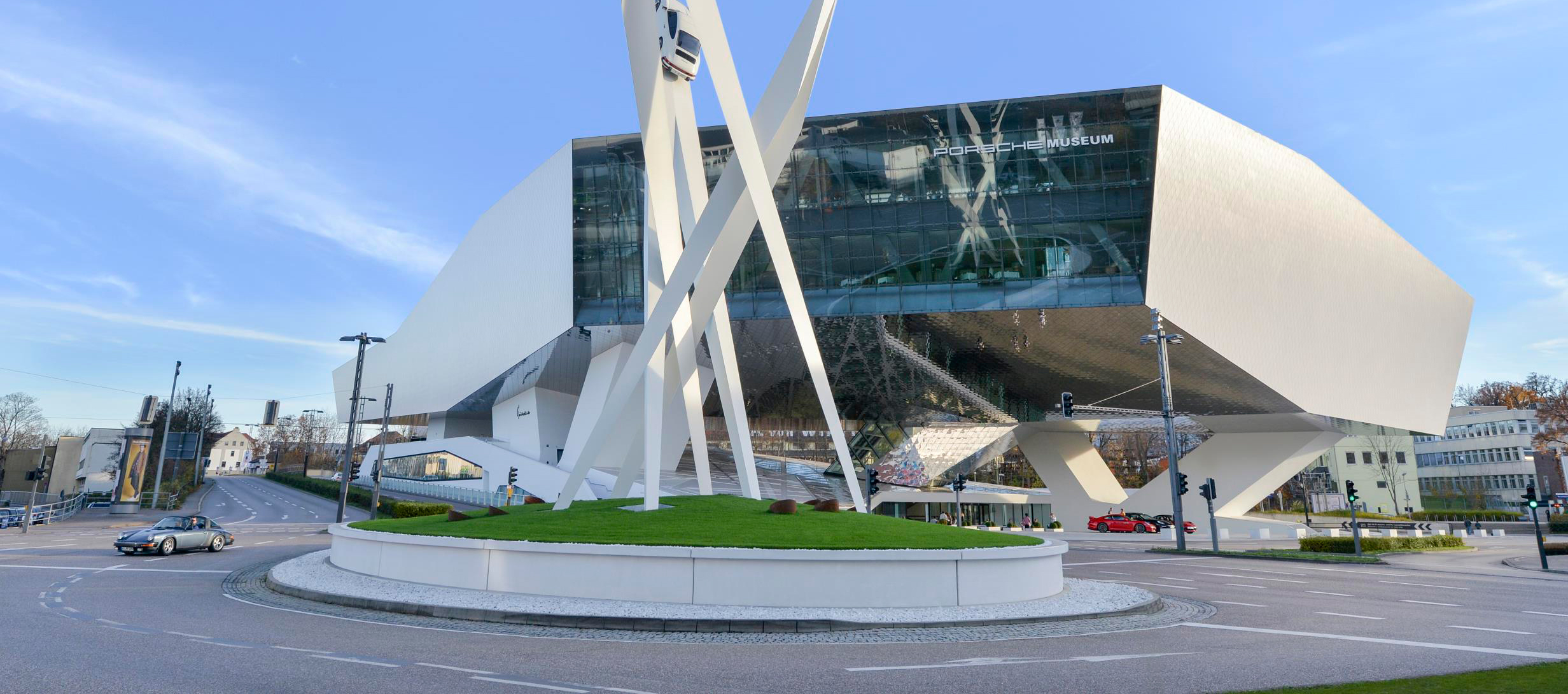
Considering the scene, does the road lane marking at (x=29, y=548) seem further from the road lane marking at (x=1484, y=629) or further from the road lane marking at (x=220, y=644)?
the road lane marking at (x=1484, y=629)

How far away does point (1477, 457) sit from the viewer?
248 ft

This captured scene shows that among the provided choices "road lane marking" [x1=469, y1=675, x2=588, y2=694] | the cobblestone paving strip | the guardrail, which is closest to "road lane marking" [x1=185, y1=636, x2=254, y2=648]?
the cobblestone paving strip

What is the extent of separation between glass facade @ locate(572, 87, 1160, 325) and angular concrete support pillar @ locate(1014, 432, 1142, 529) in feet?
52.3

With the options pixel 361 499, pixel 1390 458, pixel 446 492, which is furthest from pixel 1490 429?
pixel 361 499

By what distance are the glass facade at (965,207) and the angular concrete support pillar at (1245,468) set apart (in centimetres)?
1454

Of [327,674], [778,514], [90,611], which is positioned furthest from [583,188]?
[327,674]

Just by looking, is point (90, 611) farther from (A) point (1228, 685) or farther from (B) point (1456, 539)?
(B) point (1456, 539)

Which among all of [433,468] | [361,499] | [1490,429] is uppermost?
[1490,429]

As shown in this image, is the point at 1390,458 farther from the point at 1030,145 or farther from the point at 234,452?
the point at 234,452

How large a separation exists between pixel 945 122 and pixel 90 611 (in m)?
33.2

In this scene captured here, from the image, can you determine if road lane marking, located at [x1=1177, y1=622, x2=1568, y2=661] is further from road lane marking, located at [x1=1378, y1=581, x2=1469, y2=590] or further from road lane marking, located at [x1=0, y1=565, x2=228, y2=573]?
road lane marking, located at [x1=0, y1=565, x2=228, y2=573]

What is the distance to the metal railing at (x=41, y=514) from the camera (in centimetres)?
3338

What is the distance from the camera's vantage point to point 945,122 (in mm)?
36250

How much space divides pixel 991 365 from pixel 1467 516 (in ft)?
141
